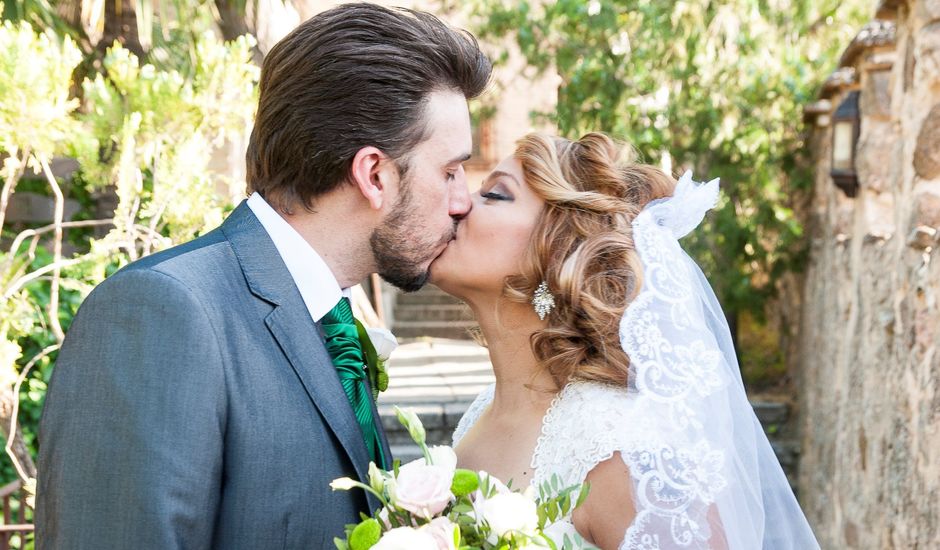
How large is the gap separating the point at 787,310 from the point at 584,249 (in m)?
6.48

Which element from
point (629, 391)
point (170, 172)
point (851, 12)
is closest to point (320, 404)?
point (629, 391)

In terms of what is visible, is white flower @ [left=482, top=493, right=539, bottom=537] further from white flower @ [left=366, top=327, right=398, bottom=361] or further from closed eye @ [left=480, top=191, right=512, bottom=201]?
closed eye @ [left=480, top=191, right=512, bottom=201]

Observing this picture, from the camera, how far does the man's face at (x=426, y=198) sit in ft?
6.72

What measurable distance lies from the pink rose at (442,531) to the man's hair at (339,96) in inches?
28.2

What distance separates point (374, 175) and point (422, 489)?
0.67 m

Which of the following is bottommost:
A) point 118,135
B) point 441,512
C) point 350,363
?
point 441,512

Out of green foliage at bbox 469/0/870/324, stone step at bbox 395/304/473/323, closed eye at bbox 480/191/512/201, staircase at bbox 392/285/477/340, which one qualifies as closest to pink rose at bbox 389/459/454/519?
closed eye at bbox 480/191/512/201

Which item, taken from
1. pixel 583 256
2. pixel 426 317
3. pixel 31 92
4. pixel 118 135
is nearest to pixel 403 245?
pixel 583 256

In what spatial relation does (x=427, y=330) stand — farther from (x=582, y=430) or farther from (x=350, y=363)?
(x=350, y=363)

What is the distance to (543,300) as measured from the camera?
2357mm

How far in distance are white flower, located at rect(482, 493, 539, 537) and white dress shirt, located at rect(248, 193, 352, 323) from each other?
1.79ft

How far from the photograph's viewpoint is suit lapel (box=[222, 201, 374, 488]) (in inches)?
70.9

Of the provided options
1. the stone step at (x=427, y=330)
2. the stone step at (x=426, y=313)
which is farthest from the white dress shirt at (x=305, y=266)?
the stone step at (x=426, y=313)

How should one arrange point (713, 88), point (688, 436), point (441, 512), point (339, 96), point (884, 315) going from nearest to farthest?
point (441, 512) < point (339, 96) < point (688, 436) < point (884, 315) < point (713, 88)
